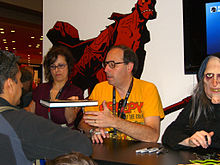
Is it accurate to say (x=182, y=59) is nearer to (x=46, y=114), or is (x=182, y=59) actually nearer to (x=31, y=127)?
(x=46, y=114)

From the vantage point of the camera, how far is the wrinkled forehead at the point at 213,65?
6.14 feet

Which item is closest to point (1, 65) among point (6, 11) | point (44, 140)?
point (44, 140)

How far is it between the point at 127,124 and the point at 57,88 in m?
1.13

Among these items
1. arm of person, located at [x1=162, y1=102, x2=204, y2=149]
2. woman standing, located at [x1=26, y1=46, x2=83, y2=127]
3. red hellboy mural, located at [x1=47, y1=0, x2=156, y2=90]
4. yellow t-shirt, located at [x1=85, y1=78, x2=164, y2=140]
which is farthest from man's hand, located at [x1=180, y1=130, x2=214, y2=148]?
red hellboy mural, located at [x1=47, y1=0, x2=156, y2=90]

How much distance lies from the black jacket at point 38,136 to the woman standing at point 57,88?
146 cm

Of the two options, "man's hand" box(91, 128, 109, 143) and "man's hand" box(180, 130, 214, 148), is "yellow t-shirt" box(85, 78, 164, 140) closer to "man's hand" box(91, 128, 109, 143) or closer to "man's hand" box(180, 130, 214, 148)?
"man's hand" box(91, 128, 109, 143)

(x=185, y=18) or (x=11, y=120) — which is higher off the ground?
(x=185, y=18)

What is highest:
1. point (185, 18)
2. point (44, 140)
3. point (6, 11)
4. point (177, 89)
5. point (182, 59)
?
point (6, 11)

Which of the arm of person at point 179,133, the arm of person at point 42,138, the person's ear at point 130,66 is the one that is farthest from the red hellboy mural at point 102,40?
the arm of person at point 42,138

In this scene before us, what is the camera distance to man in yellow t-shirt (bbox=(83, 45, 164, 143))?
219 cm

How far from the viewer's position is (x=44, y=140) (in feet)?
3.90

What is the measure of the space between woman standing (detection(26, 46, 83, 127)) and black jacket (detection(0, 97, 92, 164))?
4.78 feet

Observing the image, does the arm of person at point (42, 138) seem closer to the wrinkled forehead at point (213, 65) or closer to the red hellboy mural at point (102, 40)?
the wrinkled forehead at point (213, 65)

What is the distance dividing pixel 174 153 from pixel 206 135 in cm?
25
